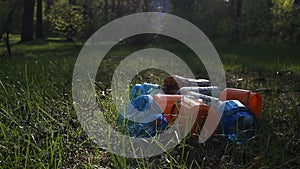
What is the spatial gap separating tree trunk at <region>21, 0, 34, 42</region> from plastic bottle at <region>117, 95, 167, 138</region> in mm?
8924

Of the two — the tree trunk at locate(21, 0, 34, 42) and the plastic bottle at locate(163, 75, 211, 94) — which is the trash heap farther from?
the tree trunk at locate(21, 0, 34, 42)

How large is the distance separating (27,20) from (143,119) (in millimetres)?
9652

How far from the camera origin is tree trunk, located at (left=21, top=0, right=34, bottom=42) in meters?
9.79

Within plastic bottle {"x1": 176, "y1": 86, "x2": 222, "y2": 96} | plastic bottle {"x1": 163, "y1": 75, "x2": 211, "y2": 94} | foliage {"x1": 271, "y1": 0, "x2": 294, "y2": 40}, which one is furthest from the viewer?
foliage {"x1": 271, "y1": 0, "x2": 294, "y2": 40}

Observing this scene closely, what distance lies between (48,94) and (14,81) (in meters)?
0.85

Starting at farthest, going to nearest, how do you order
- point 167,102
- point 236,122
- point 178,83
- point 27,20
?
1. point 27,20
2. point 178,83
3. point 167,102
4. point 236,122

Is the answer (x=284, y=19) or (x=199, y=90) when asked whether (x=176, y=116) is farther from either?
(x=284, y=19)

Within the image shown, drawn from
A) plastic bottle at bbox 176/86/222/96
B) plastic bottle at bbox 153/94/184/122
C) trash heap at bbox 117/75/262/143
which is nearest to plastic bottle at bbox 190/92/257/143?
trash heap at bbox 117/75/262/143

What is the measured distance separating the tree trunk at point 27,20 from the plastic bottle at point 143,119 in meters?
8.92

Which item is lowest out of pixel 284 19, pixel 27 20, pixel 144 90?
pixel 27 20

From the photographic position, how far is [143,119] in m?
1.41

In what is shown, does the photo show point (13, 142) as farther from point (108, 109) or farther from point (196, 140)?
point (196, 140)

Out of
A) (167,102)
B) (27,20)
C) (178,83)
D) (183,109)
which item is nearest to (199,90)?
(178,83)

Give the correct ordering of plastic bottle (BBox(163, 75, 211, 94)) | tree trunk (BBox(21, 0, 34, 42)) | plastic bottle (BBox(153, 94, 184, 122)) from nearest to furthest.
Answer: plastic bottle (BBox(153, 94, 184, 122)), plastic bottle (BBox(163, 75, 211, 94)), tree trunk (BBox(21, 0, 34, 42))
